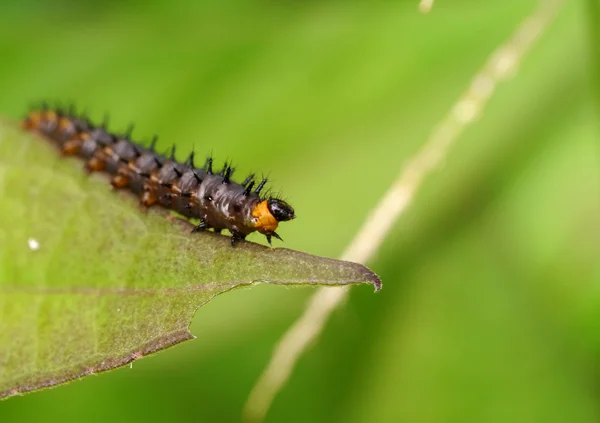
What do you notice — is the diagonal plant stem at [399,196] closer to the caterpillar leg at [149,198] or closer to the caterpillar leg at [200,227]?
the caterpillar leg at [200,227]

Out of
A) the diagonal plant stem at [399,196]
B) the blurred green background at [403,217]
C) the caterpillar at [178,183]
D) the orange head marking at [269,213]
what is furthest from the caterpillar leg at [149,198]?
Answer: the blurred green background at [403,217]

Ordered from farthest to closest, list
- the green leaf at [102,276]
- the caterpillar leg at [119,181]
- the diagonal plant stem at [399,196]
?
the caterpillar leg at [119,181], the diagonal plant stem at [399,196], the green leaf at [102,276]

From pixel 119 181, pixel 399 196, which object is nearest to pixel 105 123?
pixel 119 181

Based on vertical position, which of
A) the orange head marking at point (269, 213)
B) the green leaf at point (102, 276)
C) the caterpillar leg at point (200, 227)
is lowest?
the green leaf at point (102, 276)

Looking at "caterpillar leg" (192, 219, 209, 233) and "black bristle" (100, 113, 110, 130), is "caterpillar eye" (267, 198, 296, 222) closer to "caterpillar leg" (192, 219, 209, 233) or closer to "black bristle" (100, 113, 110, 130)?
"caterpillar leg" (192, 219, 209, 233)

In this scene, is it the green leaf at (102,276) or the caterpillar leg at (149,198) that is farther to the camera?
the caterpillar leg at (149,198)

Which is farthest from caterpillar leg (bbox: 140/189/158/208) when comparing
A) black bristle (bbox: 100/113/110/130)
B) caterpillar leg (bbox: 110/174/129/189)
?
black bristle (bbox: 100/113/110/130)

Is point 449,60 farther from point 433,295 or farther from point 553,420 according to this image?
point 553,420
